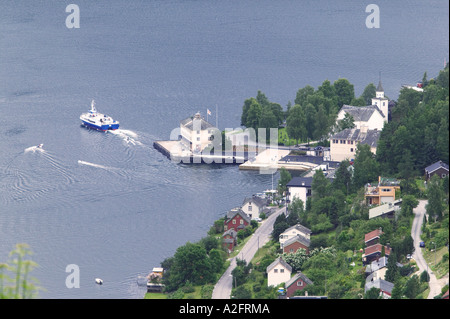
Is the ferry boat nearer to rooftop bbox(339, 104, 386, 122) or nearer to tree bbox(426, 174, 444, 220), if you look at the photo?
rooftop bbox(339, 104, 386, 122)

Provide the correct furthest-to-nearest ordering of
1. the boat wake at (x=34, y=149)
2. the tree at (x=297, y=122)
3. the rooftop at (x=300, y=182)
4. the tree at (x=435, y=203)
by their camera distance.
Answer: the boat wake at (x=34, y=149)
the tree at (x=297, y=122)
the rooftop at (x=300, y=182)
the tree at (x=435, y=203)

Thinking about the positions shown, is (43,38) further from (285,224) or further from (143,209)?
(285,224)

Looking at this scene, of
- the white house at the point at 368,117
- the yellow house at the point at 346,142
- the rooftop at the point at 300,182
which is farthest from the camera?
the white house at the point at 368,117

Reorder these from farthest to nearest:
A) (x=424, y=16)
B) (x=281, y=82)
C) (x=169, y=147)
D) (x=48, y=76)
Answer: (x=424, y=16) → (x=48, y=76) → (x=281, y=82) → (x=169, y=147)

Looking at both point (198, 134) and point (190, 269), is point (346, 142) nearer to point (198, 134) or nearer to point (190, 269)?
point (198, 134)

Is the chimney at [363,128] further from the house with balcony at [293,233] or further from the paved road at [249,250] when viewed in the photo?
the house with balcony at [293,233]

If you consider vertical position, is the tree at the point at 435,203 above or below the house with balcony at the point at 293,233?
above

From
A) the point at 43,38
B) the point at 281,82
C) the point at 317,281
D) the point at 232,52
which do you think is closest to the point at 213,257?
the point at 317,281

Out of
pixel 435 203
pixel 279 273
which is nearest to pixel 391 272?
pixel 279 273

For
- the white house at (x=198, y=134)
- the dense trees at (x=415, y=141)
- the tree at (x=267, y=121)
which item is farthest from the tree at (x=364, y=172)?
the white house at (x=198, y=134)
